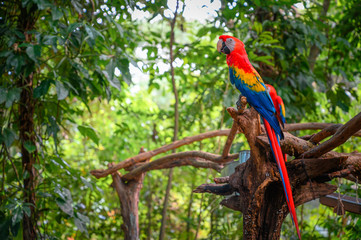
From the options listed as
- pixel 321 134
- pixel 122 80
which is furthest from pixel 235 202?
pixel 122 80

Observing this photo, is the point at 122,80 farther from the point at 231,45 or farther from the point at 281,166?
the point at 281,166

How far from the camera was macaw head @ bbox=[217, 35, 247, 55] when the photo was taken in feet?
4.35

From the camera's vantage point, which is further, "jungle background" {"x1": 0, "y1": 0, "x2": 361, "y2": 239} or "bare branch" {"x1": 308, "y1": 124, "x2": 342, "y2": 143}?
"jungle background" {"x1": 0, "y1": 0, "x2": 361, "y2": 239}

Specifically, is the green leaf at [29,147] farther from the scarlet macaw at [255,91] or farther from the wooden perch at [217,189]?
the scarlet macaw at [255,91]

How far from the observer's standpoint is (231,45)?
133 cm

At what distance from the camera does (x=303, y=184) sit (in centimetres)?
118

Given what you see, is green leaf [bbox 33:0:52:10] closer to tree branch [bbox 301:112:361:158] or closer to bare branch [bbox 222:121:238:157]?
bare branch [bbox 222:121:238:157]

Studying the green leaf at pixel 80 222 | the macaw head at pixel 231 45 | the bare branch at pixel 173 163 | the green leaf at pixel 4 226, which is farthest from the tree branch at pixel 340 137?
the green leaf at pixel 4 226

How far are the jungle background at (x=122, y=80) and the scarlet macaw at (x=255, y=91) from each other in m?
0.21

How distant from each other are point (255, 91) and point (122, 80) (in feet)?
4.26

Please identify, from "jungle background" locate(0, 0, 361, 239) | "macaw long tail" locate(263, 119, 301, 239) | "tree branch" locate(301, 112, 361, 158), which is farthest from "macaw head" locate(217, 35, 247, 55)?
"tree branch" locate(301, 112, 361, 158)

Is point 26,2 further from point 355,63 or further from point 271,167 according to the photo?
point 355,63

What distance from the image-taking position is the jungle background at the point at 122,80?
152 centimetres

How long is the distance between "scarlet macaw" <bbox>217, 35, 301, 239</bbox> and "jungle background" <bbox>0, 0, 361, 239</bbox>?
0.68 feet
